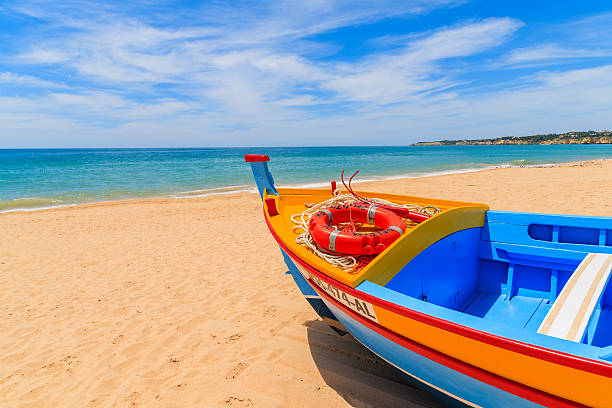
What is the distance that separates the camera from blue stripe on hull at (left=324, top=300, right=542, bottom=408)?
1.72 meters

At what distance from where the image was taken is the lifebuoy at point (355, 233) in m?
2.63

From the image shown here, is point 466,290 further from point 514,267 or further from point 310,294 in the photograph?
point 310,294

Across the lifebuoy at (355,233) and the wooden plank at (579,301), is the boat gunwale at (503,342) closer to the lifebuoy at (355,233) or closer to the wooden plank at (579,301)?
the lifebuoy at (355,233)

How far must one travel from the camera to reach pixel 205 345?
11.9 ft

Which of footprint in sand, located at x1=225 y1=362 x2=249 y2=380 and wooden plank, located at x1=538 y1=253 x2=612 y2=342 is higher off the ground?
wooden plank, located at x1=538 y1=253 x2=612 y2=342

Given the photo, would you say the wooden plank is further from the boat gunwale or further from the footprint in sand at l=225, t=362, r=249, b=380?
the footprint in sand at l=225, t=362, r=249, b=380

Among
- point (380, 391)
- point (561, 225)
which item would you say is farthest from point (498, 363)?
point (561, 225)

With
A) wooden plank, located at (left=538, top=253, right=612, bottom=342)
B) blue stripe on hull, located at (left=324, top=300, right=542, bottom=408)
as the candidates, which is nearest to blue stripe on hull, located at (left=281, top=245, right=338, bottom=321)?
blue stripe on hull, located at (left=324, top=300, right=542, bottom=408)

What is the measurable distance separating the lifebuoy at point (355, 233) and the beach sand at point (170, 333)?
1249mm

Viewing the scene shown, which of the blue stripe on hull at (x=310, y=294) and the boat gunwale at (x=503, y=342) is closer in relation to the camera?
the boat gunwale at (x=503, y=342)

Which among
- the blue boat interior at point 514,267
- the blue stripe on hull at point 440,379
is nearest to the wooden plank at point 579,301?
the blue boat interior at point 514,267

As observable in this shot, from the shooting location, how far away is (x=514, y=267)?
3.63 metres

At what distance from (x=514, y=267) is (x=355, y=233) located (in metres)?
2.09

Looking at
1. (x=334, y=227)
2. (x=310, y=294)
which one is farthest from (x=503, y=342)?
(x=310, y=294)
